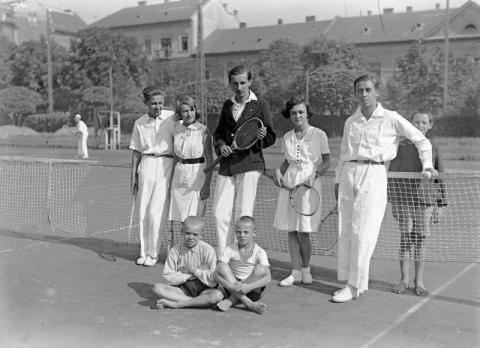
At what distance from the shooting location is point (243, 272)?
18.6 ft

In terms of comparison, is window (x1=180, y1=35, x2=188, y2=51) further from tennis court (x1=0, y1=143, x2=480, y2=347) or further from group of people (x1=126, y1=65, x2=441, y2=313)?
group of people (x1=126, y1=65, x2=441, y2=313)

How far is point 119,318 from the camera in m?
5.26

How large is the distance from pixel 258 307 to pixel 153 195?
2.46 m

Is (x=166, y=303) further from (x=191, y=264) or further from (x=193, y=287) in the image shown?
(x=191, y=264)

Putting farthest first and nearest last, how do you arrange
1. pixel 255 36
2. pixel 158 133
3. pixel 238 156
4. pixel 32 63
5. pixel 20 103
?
pixel 255 36 < pixel 32 63 < pixel 20 103 < pixel 158 133 < pixel 238 156

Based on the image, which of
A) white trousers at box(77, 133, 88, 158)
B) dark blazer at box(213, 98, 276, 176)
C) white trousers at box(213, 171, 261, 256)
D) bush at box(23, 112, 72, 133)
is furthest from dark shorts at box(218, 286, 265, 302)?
bush at box(23, 112, 72, 133)

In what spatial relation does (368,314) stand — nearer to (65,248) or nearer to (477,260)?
(477,260)

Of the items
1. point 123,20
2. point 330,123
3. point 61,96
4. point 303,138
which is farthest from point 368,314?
point 123,20

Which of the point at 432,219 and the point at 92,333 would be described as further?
the point at 432,219

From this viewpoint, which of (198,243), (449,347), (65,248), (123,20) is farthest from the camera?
(123,20)

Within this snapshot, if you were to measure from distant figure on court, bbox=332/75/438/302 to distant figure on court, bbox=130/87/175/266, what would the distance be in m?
2.37

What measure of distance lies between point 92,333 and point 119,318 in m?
0.42

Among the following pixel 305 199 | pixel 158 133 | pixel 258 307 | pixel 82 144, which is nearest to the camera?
pixel 258 307

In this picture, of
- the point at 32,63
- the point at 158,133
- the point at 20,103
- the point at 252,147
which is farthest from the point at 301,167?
the point at 32,63
